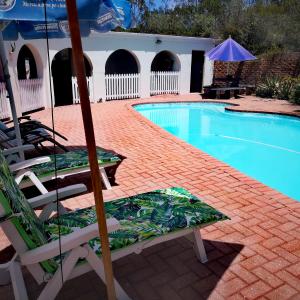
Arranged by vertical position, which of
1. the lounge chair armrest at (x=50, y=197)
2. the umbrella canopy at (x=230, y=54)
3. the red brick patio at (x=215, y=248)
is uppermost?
the umbrella canopy at (x=230, y=54)

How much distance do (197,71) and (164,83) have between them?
3.42 meters

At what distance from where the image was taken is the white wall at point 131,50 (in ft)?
36.3

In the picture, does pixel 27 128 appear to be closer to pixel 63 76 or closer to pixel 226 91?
pixel 63 76

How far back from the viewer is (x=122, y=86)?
13789mm

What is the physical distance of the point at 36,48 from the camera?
34.5 feet

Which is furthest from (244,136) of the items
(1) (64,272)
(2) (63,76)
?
(2) (63,76)

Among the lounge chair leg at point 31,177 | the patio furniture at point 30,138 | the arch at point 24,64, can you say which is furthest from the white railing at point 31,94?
the lounge chair leg at point 31,177

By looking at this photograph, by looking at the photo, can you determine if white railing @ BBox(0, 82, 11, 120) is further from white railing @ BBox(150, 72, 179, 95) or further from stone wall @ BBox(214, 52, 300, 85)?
stone wall @ BBox(214, 52, 300, 85)

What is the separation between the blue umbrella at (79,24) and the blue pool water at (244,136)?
4135mm

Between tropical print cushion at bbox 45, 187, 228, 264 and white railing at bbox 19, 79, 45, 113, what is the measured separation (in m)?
8.41

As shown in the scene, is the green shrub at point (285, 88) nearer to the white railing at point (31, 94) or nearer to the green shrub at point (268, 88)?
the green shrub at point (268, 88)

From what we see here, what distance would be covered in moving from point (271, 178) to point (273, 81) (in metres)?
9.46

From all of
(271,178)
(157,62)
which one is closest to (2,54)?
(271,178)

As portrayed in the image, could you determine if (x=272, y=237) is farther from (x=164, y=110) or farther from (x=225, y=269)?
(x=164, y=110)
